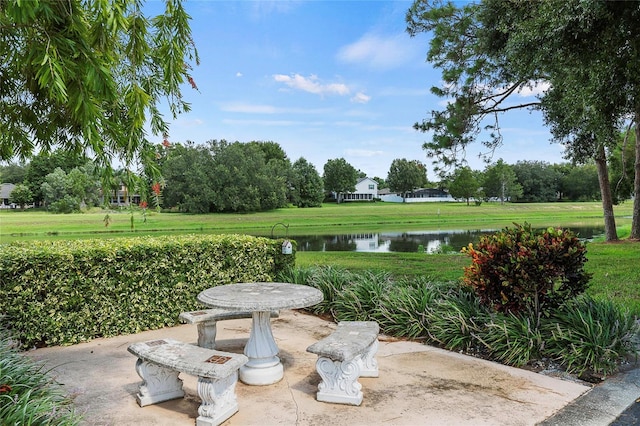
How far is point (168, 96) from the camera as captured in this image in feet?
10.2

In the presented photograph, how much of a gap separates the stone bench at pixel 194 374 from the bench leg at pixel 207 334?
0.92 meters

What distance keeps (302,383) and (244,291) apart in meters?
1.03

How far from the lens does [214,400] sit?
283cm

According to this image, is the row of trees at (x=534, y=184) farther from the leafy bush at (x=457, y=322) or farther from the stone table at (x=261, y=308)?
the stone table at (x=261, y=308)

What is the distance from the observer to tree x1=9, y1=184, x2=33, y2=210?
4172 centimetres

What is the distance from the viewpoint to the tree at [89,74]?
6.61ft

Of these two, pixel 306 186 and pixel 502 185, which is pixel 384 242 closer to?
pixel 306 186

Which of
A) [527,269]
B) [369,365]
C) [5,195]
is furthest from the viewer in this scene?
[5,195]

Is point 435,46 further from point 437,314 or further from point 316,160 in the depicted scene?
point 316,160

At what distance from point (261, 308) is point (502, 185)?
61.9m

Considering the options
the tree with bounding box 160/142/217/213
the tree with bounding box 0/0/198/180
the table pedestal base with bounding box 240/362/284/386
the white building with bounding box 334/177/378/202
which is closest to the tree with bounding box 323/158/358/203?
the white building with bounding box 334/177/378/202

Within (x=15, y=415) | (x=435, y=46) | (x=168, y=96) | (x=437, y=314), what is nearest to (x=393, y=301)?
(x=437, y=314)

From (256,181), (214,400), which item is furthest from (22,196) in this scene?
(214,400)

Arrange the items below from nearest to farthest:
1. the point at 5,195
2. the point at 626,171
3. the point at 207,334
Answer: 1. the point at 207,334
2. the point at 626,171
3. the point at 5,195
